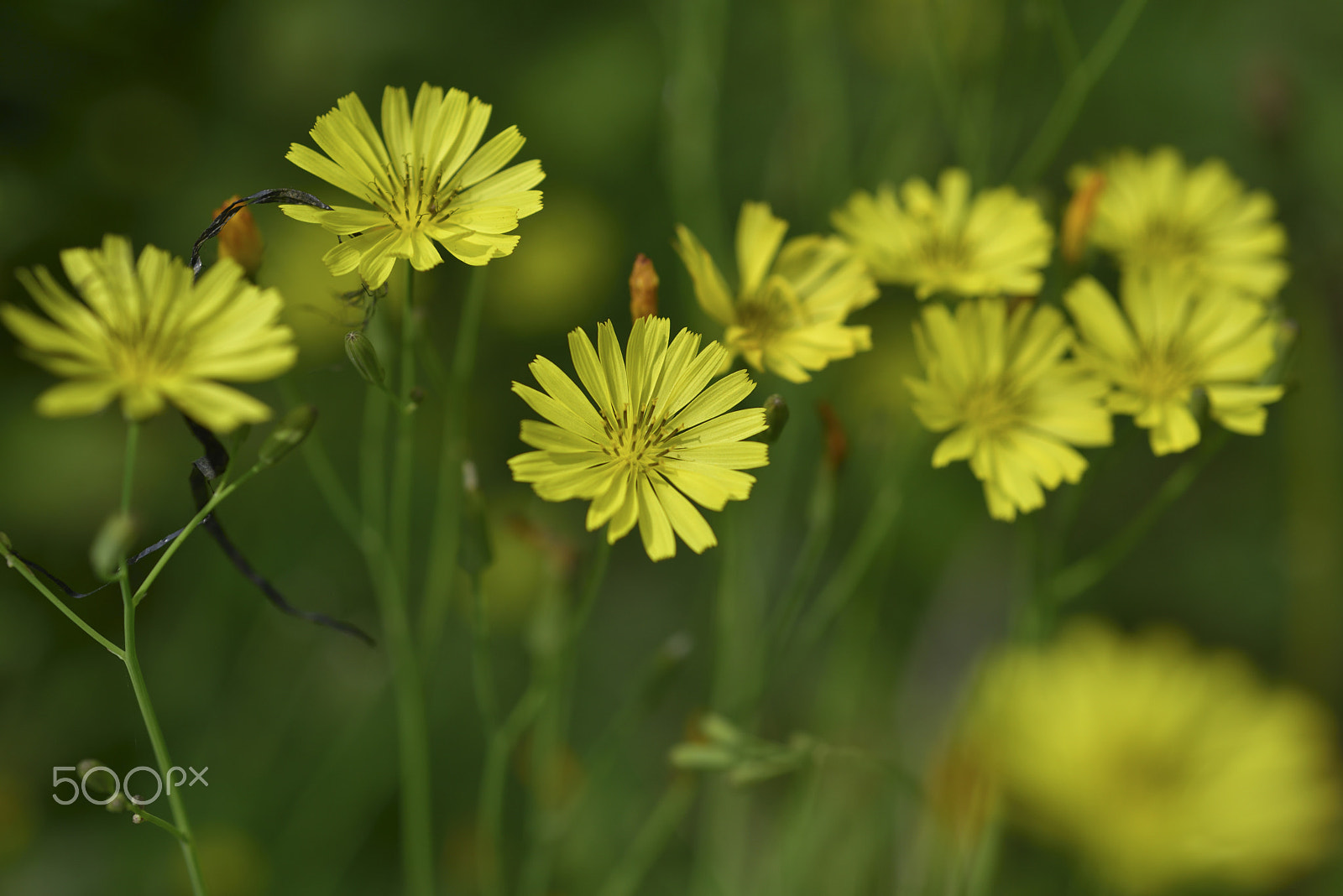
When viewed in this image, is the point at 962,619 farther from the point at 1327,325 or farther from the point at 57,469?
the point at 57,469

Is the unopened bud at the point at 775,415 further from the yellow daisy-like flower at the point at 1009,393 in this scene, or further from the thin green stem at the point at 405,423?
the thin green stem at the point at 405,423

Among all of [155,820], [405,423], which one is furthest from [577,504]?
[155,820]

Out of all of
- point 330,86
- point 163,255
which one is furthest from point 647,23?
point 163,255

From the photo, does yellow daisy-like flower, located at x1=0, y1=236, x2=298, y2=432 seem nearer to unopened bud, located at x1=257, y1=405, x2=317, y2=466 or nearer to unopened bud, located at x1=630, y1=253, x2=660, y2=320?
unopened bud, located at x1=257, y1=405, x2=317, y2=466

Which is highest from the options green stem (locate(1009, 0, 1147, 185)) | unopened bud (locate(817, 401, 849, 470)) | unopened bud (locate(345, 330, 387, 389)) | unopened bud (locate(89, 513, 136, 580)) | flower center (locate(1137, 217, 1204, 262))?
green stem (locate(1009, 0, 1147, 185))

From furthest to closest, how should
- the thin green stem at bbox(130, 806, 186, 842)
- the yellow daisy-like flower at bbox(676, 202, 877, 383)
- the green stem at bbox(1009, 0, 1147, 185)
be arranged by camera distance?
1. the green stem at bbox(1009, 0, 1147, 185)
2. the yellow daisy-like flower at bbox(676, 202, 877, 383)
3. the thin green stem at bbox(130, 806, 186, 842)

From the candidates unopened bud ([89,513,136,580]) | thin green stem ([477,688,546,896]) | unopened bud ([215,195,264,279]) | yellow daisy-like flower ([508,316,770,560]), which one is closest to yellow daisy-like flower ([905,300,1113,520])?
yellow daisy-like flower ([508,316,770,560])

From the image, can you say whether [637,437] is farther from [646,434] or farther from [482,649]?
[482,649]
